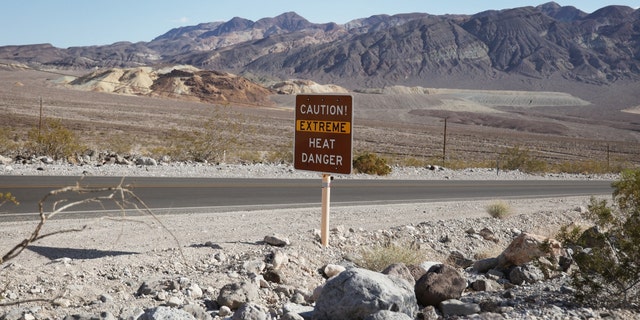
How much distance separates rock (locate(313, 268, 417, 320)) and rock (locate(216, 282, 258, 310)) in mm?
922

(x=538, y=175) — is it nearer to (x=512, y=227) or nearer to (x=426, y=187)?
(x=426, y=187)

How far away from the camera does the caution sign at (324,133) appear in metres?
9.49

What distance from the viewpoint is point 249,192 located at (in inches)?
711

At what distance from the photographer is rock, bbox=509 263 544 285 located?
28.3ft

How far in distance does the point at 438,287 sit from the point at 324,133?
3.43 metres


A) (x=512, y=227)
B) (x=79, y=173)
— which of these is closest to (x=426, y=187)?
(x=512, y=227)

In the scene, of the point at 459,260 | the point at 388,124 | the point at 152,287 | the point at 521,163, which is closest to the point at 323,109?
the point at 459,260

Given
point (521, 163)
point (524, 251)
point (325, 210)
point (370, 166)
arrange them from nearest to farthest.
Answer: point (524, 251) → point (325, 210) → point (370, 166) → point (521, 163)

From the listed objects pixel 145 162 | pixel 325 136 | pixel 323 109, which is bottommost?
pixel 145 162

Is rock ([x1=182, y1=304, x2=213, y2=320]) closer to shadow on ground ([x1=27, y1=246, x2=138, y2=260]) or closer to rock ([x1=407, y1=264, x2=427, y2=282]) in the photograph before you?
rock ([x1=407, y1=264, x2=427, y2=282])

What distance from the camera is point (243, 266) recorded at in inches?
318

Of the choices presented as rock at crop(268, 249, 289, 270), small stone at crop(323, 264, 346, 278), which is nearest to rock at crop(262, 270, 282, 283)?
rock at crop(268, 249, 289, 270)

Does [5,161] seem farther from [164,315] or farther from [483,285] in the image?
[164,315]

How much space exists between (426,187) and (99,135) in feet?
101
